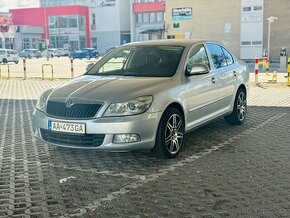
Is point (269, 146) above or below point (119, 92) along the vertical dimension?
below

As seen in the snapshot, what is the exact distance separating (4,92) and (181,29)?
2366cm

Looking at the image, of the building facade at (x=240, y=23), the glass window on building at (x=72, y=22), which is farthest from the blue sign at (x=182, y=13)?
the glass window on building at (x=72, y=22)

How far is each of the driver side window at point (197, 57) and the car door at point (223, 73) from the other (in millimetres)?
255

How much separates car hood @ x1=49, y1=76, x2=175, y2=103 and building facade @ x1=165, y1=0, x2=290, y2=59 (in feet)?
80.8

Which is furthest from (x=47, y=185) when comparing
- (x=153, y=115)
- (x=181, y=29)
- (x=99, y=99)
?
(x=181, y=29)

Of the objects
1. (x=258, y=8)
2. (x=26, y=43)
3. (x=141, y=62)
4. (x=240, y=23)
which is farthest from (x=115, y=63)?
(x=26, y=43)

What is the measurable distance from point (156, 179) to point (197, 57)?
238cm

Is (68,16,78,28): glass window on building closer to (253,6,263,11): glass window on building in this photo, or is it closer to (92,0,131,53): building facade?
(92,0,131,53): building facade

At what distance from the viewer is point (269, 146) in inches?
248

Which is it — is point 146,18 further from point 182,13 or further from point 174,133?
point 174,133

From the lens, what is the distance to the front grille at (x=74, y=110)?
5116 millimetres

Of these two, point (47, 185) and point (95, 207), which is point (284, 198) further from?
point (47, 185)

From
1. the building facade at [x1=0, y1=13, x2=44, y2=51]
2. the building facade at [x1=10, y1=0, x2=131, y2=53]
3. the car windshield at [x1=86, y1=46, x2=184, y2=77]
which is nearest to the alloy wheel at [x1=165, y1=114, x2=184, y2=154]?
the car windshield at [x1=86, y1=46, x2=184, y2=77]

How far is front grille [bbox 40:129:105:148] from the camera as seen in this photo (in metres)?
5.13
